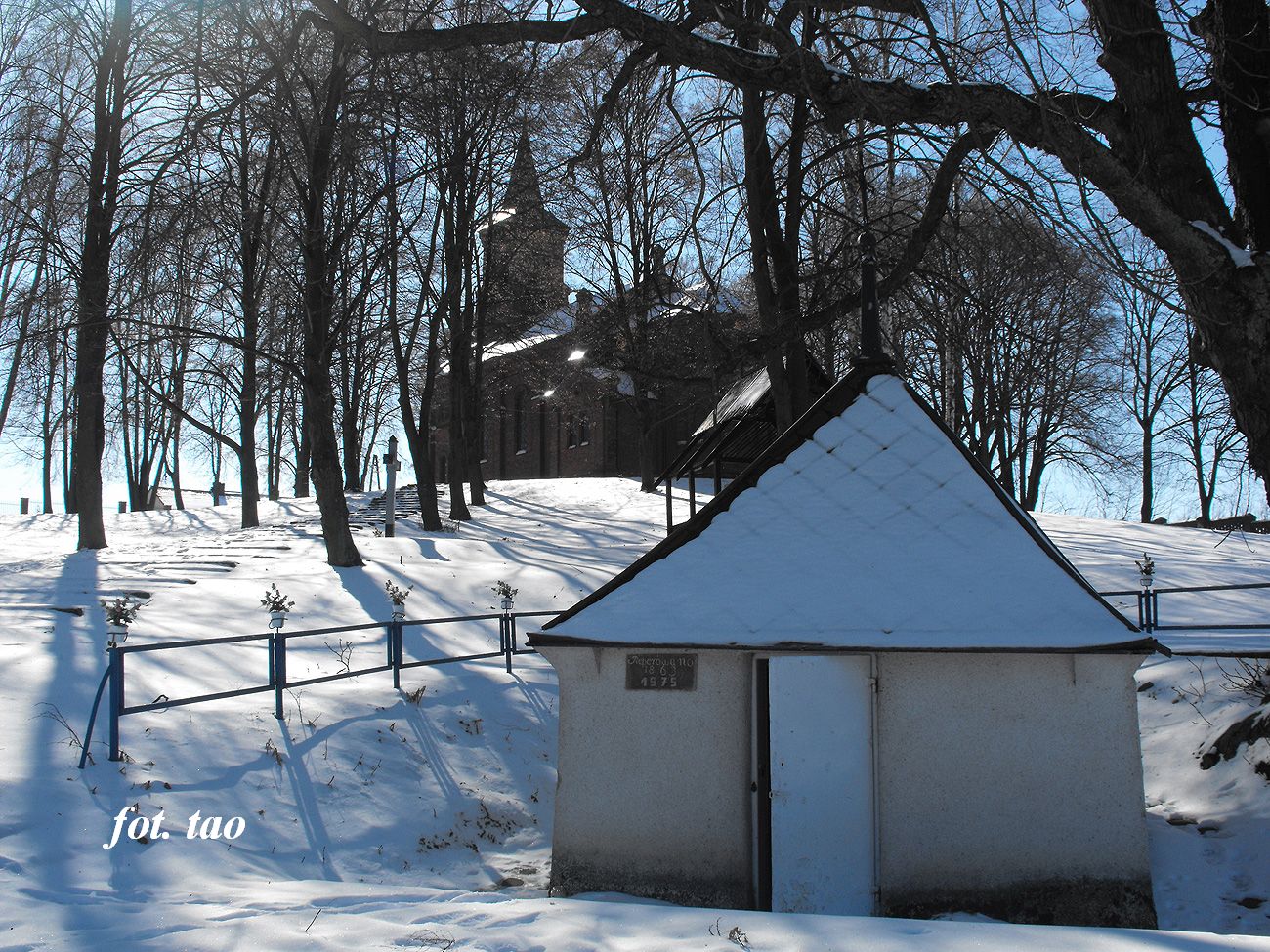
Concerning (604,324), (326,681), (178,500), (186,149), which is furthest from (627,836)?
(178,500)

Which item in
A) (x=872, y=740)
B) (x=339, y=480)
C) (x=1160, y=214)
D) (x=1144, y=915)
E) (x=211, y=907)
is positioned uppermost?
(x=1160, y=214)

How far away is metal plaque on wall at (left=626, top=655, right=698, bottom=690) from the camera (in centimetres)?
793

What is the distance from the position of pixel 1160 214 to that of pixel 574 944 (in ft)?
21.2

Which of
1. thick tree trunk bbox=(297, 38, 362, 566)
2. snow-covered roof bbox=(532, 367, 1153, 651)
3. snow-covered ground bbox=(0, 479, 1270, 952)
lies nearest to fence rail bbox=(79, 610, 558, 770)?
snow-covered ground bbox=(0, 479, 1270, 952)

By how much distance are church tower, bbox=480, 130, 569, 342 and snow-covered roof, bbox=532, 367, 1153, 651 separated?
1755 cm

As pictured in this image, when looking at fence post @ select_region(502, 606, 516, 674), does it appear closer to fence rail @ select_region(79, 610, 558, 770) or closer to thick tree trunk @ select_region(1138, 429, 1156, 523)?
Answer: fence rail @ select_region(79, 610, 558, 770)

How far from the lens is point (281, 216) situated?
16609 mm

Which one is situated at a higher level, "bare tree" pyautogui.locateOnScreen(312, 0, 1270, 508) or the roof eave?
"bare tree" pyautogui.locateOnScreen(312, 0, 1270, 508)

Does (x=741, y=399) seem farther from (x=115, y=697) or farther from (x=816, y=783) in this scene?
(x=115, y=697)

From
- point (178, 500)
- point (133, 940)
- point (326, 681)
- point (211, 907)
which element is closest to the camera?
point (133, 940)

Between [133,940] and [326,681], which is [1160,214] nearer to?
[133,940]

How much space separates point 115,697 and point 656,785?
478 cm
